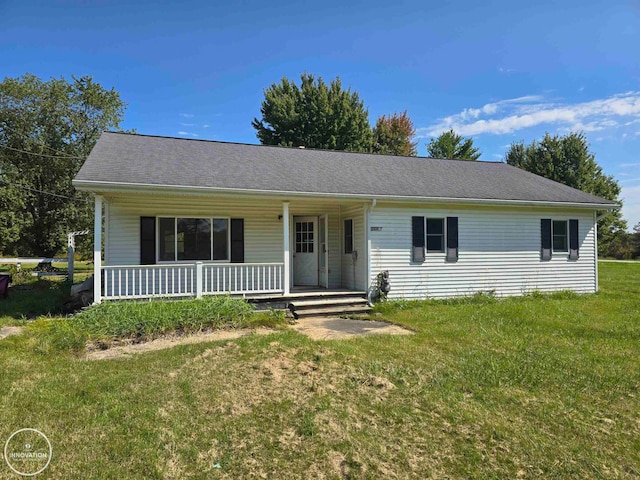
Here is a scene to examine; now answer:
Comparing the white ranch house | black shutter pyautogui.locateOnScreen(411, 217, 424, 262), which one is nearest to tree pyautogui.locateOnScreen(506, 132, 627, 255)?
the white ranch house

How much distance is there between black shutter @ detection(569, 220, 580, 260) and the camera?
11711 mm

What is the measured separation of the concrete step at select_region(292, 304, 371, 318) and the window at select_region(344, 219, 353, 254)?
79.4 inches

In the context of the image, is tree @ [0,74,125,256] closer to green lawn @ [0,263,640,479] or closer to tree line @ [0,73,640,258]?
tree line @ [0,73,640,258]

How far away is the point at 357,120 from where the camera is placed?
29141mm

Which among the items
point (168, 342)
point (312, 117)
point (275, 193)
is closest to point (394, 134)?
point (312, 117)

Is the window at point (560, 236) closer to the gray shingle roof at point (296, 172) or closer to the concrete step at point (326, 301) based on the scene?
the gray shingle roof at point (296, 172)

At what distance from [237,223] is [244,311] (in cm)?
302

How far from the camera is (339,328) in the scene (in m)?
7.56

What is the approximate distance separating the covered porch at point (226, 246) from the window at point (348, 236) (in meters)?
0.03

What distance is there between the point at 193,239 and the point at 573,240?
1108 cm

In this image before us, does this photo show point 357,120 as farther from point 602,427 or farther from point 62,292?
point 602,427

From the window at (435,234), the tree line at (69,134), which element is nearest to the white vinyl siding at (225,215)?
the window at (435,234)

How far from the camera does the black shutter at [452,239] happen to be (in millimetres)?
10531

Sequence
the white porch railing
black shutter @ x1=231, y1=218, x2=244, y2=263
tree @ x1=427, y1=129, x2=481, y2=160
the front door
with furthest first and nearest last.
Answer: tree @ x1=427, y1=129, x2=481, y2=160, the front door, black shutter @ x1=231, y1=218, x2=244, y2=263, the white porch railing
